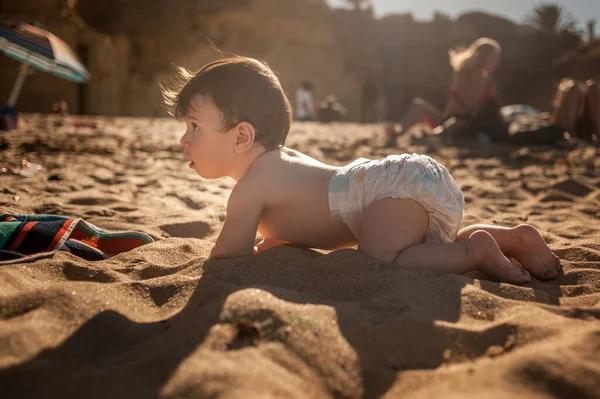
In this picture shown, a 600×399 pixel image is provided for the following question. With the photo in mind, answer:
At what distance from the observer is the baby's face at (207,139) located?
212cm

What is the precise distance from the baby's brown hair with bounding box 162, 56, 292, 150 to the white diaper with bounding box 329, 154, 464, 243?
1.19 feet

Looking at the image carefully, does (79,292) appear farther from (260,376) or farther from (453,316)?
(453,316)

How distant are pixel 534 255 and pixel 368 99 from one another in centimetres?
2241

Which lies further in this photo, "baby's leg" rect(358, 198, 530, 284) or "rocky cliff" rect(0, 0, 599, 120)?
"rocky cliff" rect(0, 0, 599, 120)

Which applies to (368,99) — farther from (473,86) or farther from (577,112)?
(473,86)

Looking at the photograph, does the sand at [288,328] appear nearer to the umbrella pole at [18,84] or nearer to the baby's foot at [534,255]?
the baby's foot at [534,255]

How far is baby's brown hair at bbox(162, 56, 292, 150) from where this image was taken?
2086 millimetres

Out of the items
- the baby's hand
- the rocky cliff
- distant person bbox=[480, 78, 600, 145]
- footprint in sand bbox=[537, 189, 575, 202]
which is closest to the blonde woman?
distant person bbox=[480, 78, 600, 145]

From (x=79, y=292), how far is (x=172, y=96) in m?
0.97

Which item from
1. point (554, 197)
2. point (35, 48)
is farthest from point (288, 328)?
point (35, 48)

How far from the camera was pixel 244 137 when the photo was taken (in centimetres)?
214

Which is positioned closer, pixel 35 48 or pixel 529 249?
pixel 529 249

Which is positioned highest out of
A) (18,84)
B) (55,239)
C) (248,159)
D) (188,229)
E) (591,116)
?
(18,84)

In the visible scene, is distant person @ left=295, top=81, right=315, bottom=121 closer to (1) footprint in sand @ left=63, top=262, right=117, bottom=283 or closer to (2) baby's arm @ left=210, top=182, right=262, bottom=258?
(2) baby's arm @ left=210, top=182, right=262, bottom=258
